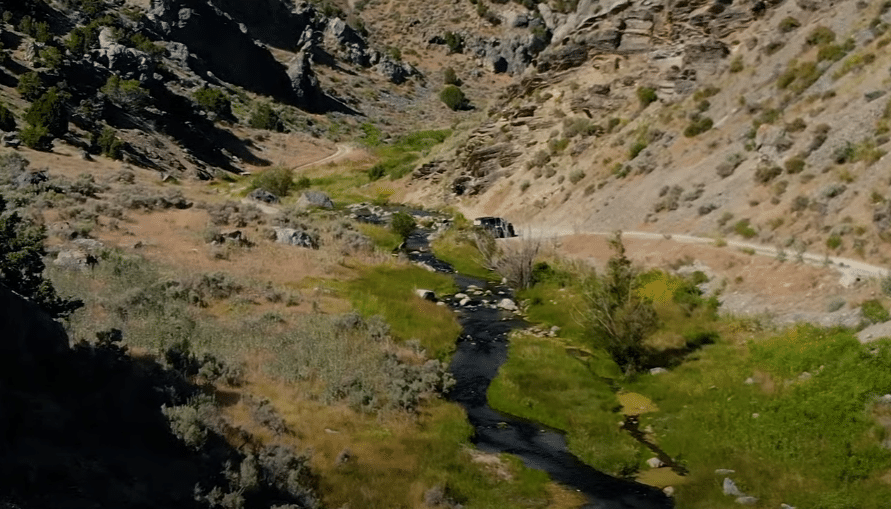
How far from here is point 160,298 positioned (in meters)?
30.2

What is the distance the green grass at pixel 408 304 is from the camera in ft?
111

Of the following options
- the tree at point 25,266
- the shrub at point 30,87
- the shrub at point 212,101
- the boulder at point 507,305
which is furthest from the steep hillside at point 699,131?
the shrub at point 30,87

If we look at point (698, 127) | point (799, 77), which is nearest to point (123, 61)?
point (698, 127)

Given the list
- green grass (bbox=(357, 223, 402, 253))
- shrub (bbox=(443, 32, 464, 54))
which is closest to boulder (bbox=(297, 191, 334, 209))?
green grass (bbox=(357, 223, 402, 253))

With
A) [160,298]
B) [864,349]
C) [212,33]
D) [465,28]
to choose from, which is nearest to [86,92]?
[212,33]

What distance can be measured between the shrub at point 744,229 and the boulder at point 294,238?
27094 mm

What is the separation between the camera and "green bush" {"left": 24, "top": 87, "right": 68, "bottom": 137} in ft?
220

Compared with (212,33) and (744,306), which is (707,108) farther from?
(212,33)

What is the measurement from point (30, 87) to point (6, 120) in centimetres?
1186

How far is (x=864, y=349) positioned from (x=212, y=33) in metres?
135

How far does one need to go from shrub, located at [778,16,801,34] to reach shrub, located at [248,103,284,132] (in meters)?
85.0

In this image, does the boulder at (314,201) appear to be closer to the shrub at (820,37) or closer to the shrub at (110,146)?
the shrub at (110,146)

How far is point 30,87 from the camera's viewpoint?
75750 mm

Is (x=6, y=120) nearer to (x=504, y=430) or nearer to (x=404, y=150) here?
(x=504, y=430)
